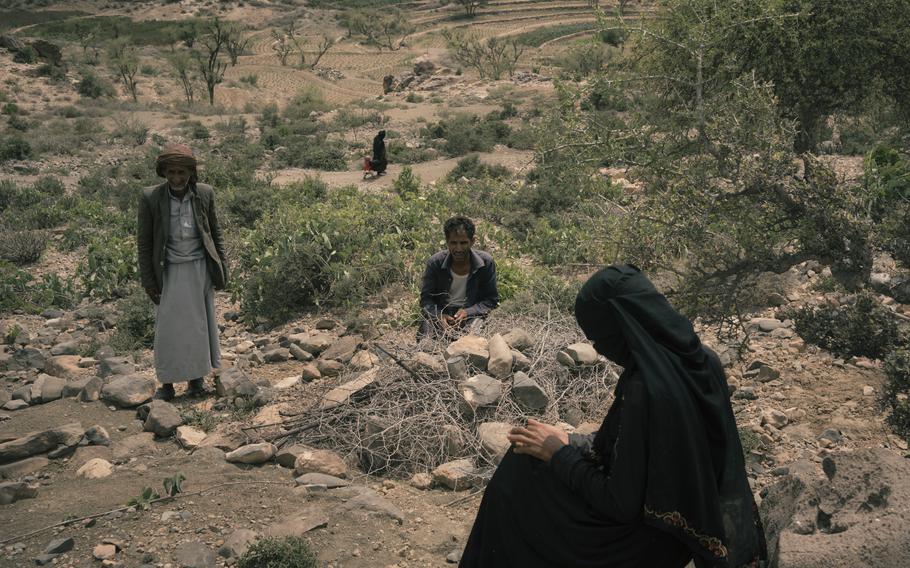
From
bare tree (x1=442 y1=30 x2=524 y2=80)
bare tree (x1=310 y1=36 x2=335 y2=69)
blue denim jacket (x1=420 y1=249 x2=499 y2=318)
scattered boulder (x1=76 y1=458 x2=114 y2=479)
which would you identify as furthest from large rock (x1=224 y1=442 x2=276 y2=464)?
bare tree (x1=310 y1=36 x2=335 y2=69)

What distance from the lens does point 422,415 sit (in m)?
4.32

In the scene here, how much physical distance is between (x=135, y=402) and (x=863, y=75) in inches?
233

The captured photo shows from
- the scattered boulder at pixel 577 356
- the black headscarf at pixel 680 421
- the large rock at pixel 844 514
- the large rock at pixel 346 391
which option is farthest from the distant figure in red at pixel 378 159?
the black headscarf at pixel 680 421

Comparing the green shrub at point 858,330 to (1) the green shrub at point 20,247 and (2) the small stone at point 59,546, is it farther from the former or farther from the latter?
(1) the green shrub at point 20,247

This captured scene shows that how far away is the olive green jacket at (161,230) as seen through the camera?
4.89 meters

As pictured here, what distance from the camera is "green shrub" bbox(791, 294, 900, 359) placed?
13.4 feet

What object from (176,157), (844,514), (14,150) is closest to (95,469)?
(176,157)

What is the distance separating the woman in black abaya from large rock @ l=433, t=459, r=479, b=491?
1.49 meters

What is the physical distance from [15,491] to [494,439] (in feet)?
7.56

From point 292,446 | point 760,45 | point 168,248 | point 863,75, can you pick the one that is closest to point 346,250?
point 168,248

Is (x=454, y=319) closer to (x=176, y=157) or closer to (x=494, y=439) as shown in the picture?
(x=494, y=439)

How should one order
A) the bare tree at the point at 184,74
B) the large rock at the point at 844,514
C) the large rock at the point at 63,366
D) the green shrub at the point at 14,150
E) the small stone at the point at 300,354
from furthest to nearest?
the bare tree at the point at 184,74 < the green shrub at the point at 14,150 < the small stone at the point at 300,354 < the large rock at the point at 63,366 < the large rock at the point at 844,514

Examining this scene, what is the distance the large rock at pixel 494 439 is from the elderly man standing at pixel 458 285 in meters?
1.15

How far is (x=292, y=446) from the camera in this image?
4.35 metres
